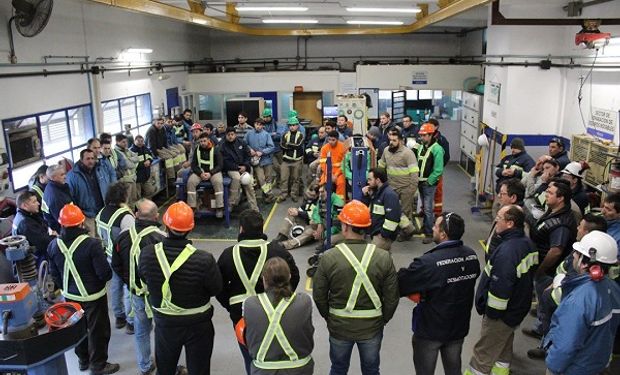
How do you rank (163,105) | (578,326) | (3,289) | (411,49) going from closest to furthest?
1. (578,326)
2. (3,289)
3. (163,105)
4. (411,49)

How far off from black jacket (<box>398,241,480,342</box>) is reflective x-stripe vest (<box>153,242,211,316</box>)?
4.85 ft

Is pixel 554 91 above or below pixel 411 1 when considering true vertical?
below

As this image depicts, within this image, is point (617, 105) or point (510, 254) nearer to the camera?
point (510, 254)

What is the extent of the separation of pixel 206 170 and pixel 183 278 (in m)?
5.43

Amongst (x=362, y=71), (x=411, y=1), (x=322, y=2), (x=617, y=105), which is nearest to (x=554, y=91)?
(x=617, y=105)

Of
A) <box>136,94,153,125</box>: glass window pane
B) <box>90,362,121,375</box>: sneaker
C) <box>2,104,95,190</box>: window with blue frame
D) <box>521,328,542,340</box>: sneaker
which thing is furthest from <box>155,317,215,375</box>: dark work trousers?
<box>136,94,153,125</box>: glass window pane

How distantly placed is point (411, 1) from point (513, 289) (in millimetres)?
6306

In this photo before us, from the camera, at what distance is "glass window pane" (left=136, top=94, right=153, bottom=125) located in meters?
11.0

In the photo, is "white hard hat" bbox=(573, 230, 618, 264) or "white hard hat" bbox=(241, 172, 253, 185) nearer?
"white hard hat" bbox=(573, 230, 618, 264)

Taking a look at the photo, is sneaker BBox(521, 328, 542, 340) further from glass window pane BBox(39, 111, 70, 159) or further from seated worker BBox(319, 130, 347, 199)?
glass window pane BBox(39, 111, 70, 159)

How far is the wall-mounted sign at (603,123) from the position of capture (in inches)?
270

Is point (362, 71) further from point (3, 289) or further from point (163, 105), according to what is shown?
point (3, 289)

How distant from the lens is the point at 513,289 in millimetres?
3604

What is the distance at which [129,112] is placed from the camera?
1048cm
